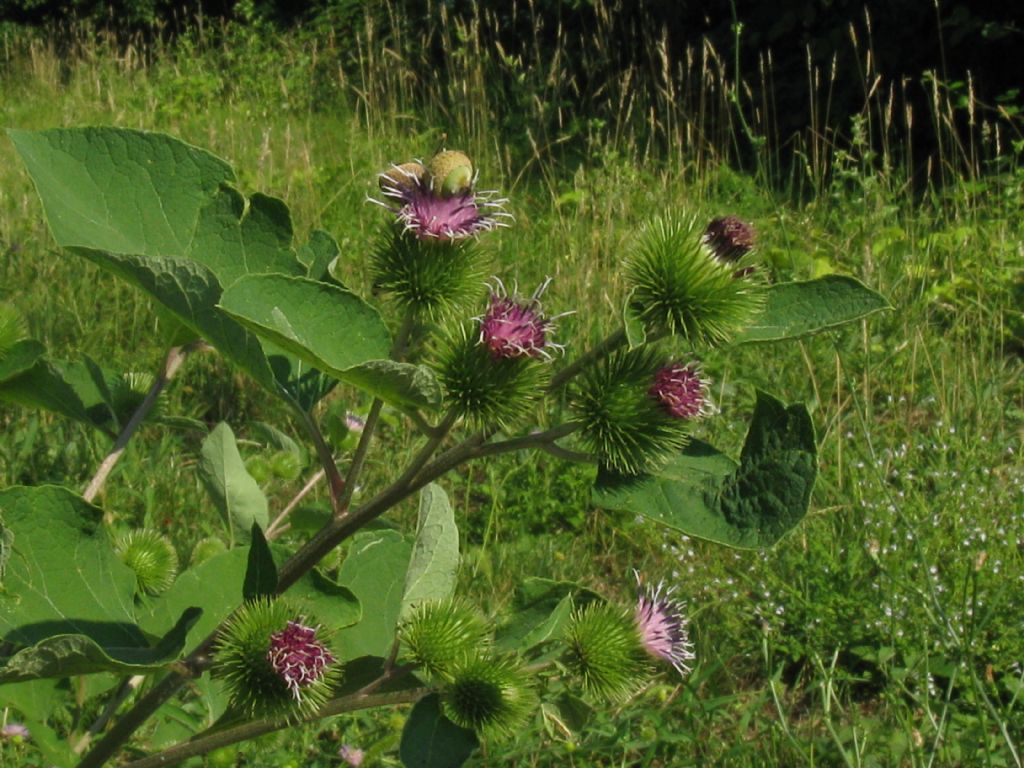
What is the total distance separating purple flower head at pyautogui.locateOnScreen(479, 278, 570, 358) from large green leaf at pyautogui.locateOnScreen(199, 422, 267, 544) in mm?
415

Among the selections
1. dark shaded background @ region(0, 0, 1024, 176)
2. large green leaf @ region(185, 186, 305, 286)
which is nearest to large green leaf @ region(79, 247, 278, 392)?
large green leaf @ region(185, 186, 305, 286)

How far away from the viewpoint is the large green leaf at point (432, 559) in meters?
0.99

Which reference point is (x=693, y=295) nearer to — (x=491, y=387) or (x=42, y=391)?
(x=491, y=387)

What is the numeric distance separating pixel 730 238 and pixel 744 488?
0.74 ft

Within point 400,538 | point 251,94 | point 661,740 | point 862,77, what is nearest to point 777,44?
point 862,77

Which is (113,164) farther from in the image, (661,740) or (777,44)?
(777,44)

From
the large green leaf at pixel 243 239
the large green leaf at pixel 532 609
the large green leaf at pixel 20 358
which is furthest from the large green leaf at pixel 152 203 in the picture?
the large green leaf at pixel 532 609

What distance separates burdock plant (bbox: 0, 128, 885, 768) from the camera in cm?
79

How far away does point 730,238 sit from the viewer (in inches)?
36.9

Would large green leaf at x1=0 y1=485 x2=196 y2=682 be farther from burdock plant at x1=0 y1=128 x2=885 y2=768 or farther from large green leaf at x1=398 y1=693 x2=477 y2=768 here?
large green leaf at x1=398 y1=693 x2=477 y2=768

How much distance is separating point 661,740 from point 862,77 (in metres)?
4.75

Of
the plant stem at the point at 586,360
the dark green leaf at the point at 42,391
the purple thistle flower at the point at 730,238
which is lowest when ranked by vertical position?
the dark green leaf at the point at 42,391

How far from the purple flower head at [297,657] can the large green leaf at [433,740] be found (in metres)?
0.08

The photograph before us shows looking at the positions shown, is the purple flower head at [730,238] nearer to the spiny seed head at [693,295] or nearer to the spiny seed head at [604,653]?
the spiny seed head at [693,295]
